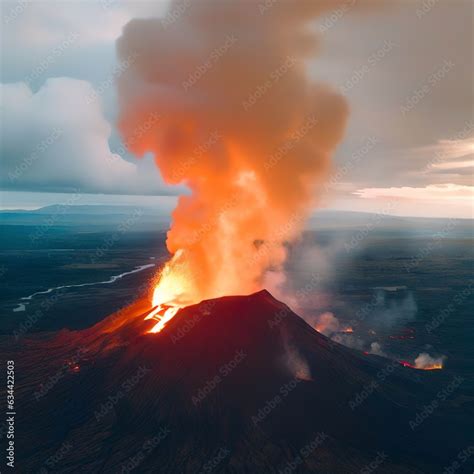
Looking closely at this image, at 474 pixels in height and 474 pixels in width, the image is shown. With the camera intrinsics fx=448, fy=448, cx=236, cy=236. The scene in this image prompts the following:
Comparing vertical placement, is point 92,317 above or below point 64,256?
below

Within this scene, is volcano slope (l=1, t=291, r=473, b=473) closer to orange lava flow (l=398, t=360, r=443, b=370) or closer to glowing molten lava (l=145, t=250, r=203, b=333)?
orange lava flow (l=398, t=360, r=443, b=370)

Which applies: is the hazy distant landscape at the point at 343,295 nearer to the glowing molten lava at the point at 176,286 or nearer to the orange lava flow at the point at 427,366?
the orange lava flow at the point at 427,366

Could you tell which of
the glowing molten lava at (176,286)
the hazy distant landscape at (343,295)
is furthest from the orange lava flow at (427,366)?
the glowing molten lava at (176,286)

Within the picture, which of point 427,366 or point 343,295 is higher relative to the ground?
point 343,295

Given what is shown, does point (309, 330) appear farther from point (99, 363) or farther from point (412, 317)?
point (412, 317)

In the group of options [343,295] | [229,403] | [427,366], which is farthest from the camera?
[343,295]

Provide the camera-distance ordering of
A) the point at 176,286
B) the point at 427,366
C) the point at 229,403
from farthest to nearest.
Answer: the point at 176,286, the point at 427,366, the point at 229,403

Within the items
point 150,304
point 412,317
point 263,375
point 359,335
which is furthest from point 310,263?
point 263,375

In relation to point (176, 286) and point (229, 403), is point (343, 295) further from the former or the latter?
point (229, 403)

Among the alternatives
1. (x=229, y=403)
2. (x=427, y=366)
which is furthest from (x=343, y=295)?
(x=229, y=403)
